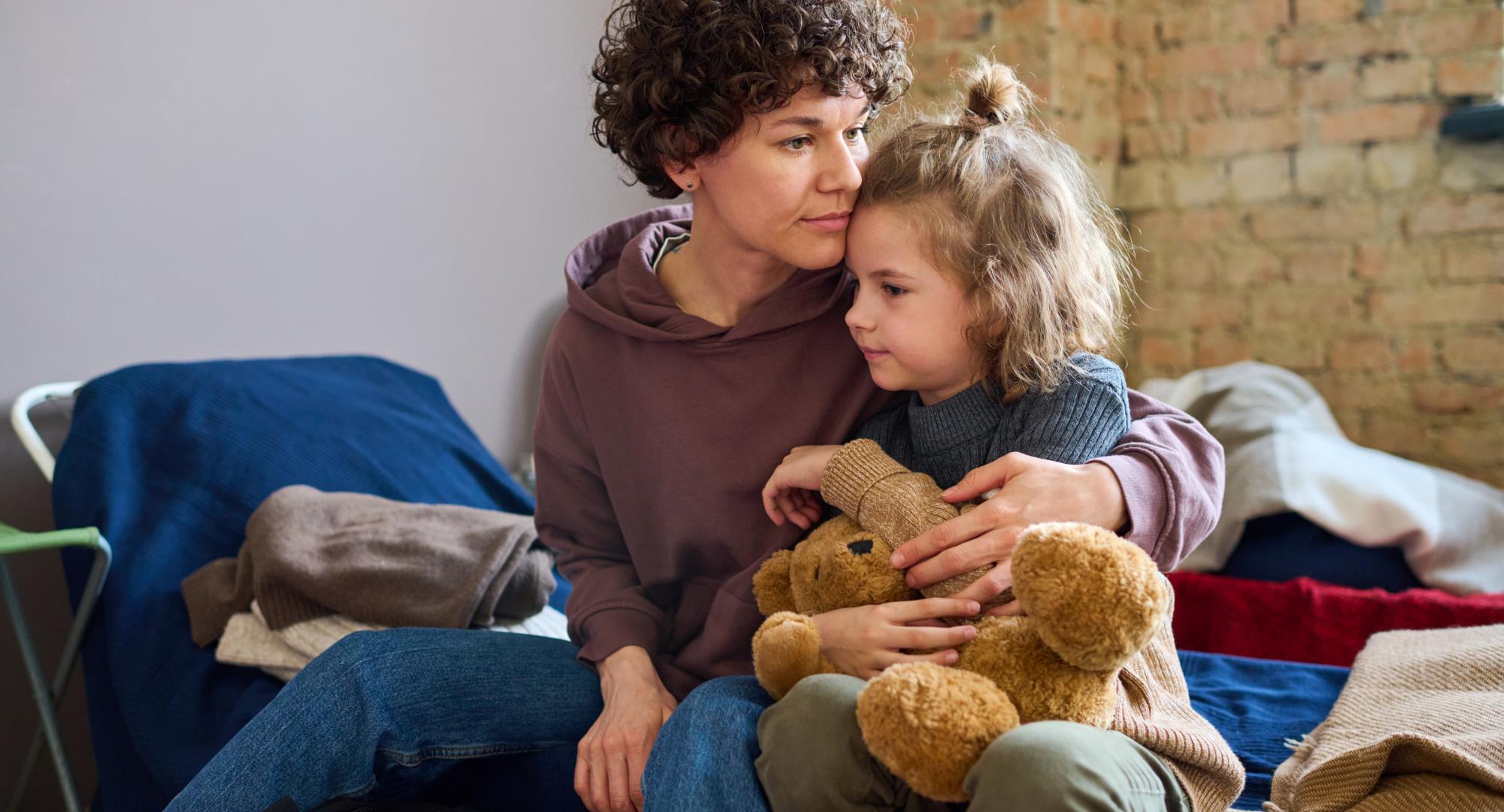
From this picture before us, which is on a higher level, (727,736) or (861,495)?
(861,495)

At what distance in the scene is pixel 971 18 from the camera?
9.63 ft

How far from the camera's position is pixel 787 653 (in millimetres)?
973

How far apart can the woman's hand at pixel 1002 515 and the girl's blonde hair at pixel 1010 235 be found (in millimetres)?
111

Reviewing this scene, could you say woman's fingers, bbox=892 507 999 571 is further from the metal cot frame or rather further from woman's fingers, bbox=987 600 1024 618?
the metal cot frame

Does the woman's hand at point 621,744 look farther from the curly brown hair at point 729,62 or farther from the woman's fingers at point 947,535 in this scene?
the curly brown hair at point 729,62

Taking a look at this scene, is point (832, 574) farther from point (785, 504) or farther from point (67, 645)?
point (67, 645)

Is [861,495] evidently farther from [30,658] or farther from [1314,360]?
[1314,360]

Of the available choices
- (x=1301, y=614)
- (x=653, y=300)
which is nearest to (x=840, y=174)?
(x=653, y=300)

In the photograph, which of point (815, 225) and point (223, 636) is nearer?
point (815, 225)

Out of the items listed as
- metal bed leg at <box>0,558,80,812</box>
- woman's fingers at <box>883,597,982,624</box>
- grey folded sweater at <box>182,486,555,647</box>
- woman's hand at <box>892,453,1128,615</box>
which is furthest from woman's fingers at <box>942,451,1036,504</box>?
metal bed leg at <box>0,558,80,812</box>

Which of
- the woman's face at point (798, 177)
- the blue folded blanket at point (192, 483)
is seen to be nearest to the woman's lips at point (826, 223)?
the woman's face at point (798, 177)

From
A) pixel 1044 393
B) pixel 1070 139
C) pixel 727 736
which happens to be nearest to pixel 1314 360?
pixel 1070 139

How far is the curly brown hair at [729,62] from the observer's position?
3.79ft

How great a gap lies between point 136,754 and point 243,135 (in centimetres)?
115
